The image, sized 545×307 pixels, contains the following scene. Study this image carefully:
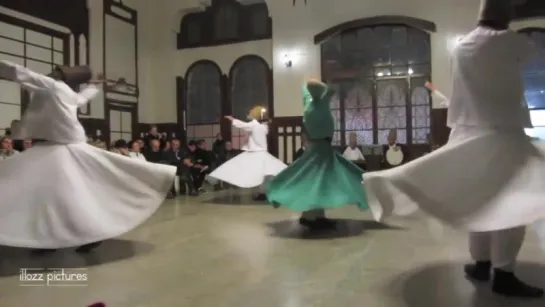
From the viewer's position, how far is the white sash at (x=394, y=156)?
8547 millimetres

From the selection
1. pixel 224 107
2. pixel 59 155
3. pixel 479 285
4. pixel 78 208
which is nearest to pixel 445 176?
pixel 479 285

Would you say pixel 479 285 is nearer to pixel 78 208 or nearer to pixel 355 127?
pixel 78 208

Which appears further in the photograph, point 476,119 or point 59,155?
point 59,155

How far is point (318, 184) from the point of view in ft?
12.9

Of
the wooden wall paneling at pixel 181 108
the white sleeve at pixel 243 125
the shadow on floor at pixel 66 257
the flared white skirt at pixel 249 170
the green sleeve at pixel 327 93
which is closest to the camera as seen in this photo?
the shadow on floor at pixel 66 257

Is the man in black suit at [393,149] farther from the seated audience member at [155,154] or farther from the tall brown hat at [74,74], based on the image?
the tall brown hat at [74,74]

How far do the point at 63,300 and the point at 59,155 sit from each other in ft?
3.81

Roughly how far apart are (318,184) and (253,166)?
8.30ft

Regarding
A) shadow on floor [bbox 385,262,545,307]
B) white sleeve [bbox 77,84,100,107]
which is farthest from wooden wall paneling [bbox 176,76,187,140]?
shadow on floor [bbox 385,262,545,307]

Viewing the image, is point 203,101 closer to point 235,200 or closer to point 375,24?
point 375,24

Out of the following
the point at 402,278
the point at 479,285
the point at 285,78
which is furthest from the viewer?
the point at 285,78

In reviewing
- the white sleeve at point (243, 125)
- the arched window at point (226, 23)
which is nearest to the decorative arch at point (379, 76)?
the arched window at point (226, 23)

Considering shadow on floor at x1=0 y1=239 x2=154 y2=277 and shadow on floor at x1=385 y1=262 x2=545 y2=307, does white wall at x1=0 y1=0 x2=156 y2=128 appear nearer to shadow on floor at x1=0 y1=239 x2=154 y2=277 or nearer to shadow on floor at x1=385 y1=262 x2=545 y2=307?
shadow on floor at x1=0 y1=239 x2=154 y2=277

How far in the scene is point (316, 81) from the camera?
13.4 ft
